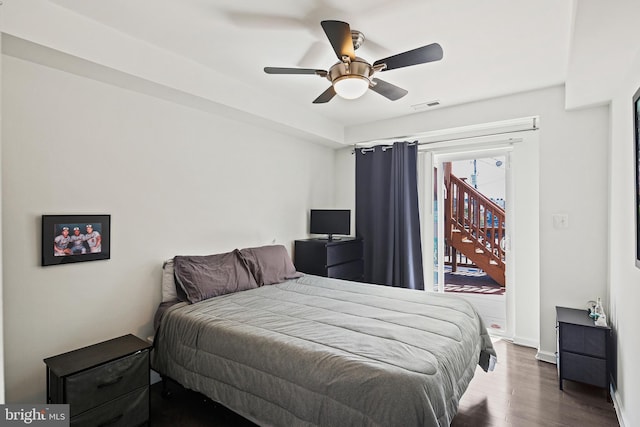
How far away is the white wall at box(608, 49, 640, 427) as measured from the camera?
6.31 ft

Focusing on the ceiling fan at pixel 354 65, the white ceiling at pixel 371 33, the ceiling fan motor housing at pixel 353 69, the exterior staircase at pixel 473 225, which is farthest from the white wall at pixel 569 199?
the ceiling fan motor housing at pixel 353 69

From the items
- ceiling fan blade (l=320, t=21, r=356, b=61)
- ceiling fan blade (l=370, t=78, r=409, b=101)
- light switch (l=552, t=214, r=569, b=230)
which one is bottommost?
light switch (l=552, t=214, r=569, b=230)

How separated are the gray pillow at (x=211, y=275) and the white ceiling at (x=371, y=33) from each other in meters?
1.65

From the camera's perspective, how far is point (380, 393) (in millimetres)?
1509

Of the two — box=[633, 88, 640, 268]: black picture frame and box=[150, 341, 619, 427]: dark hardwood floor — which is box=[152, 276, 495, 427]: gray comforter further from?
box=[633, 88, 640, 268]: black picture frame

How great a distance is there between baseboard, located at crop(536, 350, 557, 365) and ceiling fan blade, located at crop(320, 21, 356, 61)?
3158 millimetres

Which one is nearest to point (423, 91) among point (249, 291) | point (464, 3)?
point (464, 3)

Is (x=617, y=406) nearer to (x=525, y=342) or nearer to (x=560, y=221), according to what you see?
(x=525, y=342)

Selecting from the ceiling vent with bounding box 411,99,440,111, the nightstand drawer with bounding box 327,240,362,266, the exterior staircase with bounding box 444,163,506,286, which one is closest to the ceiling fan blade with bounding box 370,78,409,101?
the ceiling vent with bounding box 411,99,440,111

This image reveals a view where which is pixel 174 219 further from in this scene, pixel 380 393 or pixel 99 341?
pixel 380 393

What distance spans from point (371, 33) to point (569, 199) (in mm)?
2305

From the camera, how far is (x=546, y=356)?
10.3 feet

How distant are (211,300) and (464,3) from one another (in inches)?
106

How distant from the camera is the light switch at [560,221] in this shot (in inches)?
119
